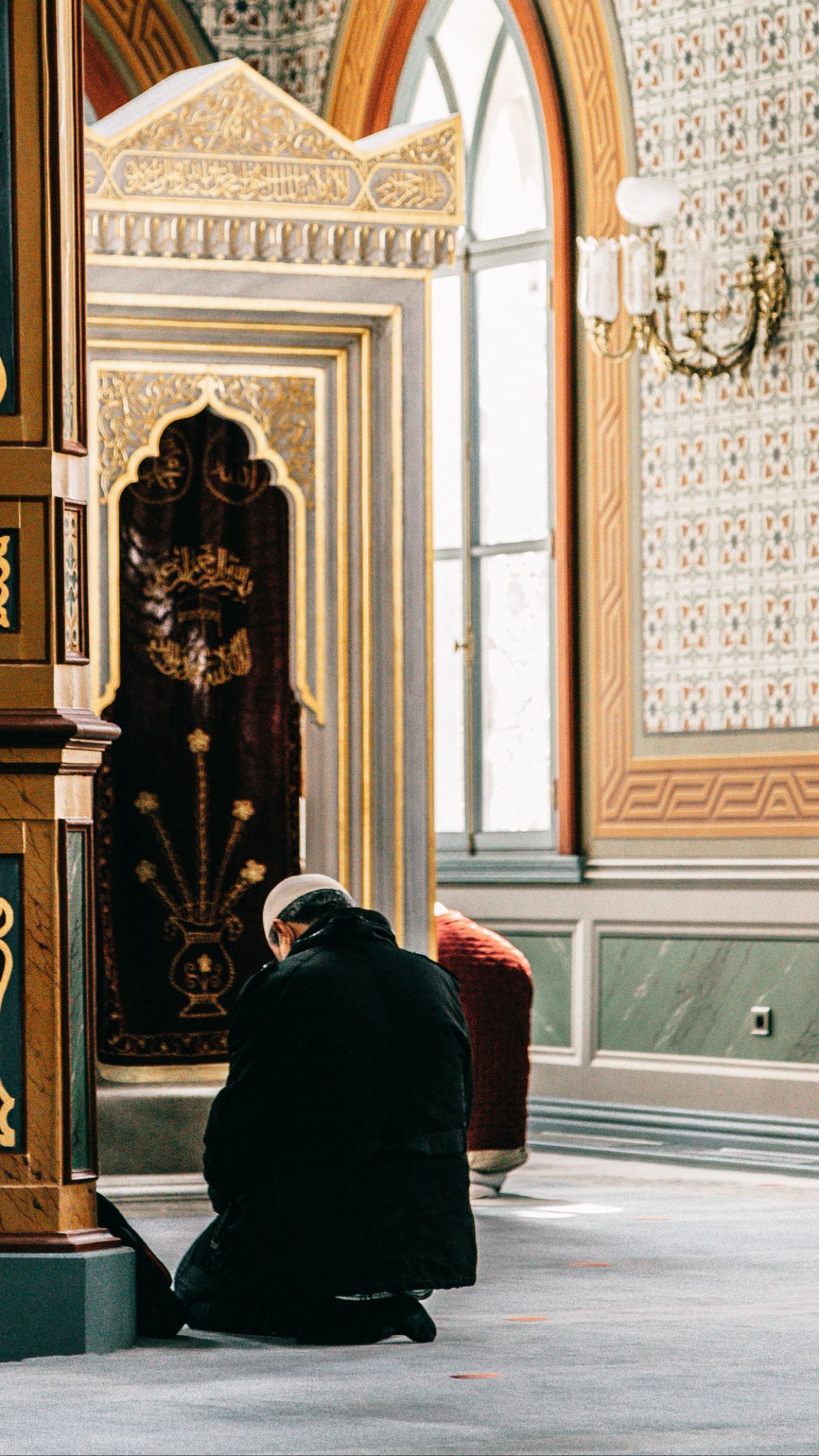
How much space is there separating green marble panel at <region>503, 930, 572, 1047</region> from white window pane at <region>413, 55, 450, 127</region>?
9.74 feet

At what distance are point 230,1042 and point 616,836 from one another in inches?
153

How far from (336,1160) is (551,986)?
163 inches

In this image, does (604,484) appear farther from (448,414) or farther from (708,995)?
(708,995)

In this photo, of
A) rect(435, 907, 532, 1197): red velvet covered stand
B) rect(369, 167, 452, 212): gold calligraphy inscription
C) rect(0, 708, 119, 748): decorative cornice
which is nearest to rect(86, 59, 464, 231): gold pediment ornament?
rect(369, 167, 452, 212): gold calligraphy inscription

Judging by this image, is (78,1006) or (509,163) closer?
(78,1006)

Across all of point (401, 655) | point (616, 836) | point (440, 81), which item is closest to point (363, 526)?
point (401, 655)

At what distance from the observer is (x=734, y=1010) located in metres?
7.70

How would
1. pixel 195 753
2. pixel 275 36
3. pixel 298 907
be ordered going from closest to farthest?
pixel 298 907, pixel 195 753, pixel 275 36

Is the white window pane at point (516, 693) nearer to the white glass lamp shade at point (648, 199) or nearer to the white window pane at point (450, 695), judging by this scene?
the white window pane at point (450, 695)

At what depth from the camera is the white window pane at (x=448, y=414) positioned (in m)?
9.05

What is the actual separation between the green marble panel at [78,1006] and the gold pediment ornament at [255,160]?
231 cm

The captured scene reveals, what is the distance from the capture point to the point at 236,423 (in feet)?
21.0

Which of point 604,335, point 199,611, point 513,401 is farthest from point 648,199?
point 199,611

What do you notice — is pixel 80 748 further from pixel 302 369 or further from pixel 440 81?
pixel 440 81
